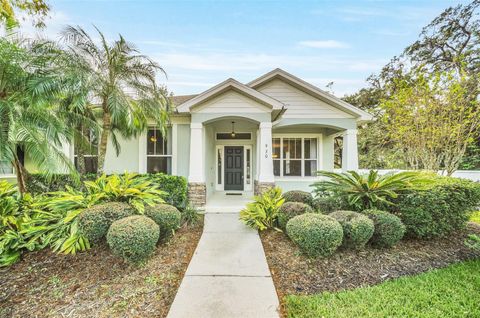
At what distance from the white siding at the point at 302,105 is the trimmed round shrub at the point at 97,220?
7.12 m

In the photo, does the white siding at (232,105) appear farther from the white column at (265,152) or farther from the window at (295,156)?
the window at (295,156)

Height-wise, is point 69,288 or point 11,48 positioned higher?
point 11,48

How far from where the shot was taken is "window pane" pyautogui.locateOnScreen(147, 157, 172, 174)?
9.36 meters

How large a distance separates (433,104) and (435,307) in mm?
8384

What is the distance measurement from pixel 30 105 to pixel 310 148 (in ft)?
32.8

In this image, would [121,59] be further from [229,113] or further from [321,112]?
[321,112]

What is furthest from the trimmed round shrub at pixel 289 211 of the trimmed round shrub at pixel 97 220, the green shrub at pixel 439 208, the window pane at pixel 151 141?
the window pane at pixel 151 141

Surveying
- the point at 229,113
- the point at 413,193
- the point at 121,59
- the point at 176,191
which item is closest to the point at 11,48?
the point at 121,59

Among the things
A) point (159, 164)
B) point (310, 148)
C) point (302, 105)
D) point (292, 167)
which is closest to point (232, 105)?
point (302, 105)

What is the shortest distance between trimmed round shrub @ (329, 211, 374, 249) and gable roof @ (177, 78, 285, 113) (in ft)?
15.4

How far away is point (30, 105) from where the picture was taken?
539cm

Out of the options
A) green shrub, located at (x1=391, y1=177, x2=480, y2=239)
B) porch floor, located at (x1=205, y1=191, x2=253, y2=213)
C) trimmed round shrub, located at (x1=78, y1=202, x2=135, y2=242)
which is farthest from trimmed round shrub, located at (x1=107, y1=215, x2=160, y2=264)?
green shrub, located at (x1=391, y1=177, x2=480, y2=239)

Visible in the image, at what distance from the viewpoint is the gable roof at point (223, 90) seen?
26.1ft

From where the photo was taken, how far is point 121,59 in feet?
21.2
